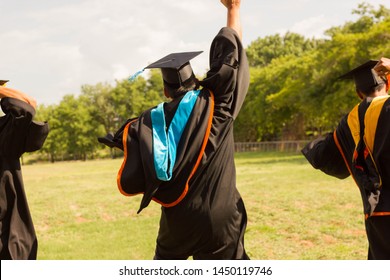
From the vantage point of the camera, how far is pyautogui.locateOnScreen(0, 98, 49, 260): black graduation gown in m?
3.56

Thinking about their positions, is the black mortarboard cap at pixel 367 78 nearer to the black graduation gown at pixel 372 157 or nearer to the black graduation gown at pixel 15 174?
the black graduation gown at pixel 372 157

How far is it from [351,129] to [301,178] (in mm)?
13613

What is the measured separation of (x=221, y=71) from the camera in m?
3.30

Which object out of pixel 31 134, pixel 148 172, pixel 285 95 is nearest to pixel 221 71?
pixel 148 172

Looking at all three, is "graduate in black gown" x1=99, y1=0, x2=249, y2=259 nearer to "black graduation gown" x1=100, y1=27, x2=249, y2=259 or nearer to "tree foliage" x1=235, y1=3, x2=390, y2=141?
"black graduation gown" x1=100, y1=27, x2=249, y2=259

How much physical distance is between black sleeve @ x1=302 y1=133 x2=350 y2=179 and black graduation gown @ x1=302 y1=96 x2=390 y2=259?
9cm

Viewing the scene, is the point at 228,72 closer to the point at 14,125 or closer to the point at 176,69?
the point at 176,69

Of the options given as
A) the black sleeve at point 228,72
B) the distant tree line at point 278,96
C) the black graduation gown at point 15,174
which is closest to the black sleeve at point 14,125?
the black graduation gown at point 15,174

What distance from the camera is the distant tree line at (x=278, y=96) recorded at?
25906 mm

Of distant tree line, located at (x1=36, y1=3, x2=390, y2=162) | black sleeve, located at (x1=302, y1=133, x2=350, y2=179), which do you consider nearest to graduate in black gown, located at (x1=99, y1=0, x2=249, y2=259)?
black sleeve, located at (x1=302, y1=133, x2=350, y2=179)

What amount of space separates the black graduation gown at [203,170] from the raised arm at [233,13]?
139 mm

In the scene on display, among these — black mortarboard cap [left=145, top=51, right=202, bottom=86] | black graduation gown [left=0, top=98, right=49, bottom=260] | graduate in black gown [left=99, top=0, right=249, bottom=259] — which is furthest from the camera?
black graduation gown [left=0, top=98, right=49, bottom=260]

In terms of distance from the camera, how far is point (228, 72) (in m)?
3.30
